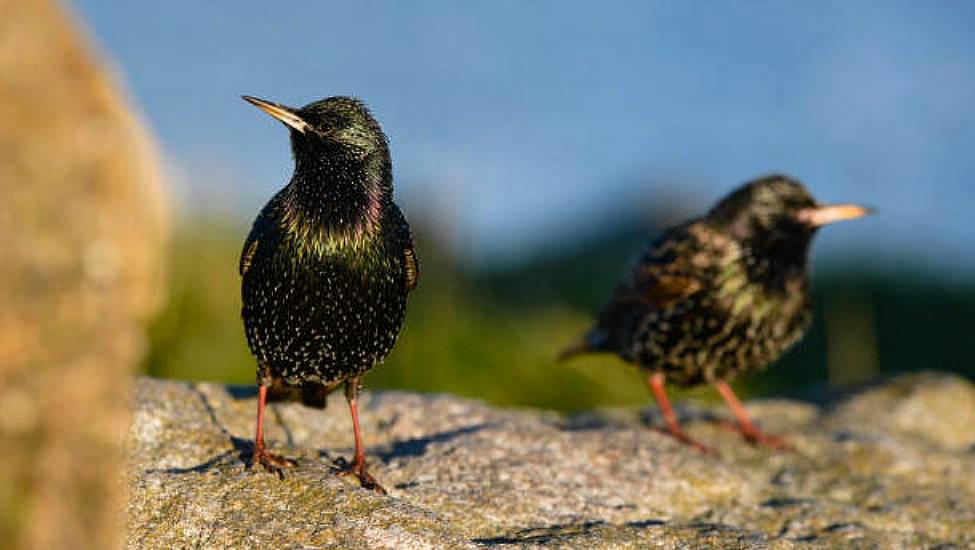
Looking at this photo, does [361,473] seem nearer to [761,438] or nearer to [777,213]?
[761,438]

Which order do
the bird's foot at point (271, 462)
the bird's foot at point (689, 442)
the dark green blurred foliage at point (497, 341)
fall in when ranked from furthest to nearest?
the dark green blurred foliage at point (497, 341), the bird's foot at point (689, 442), the bird's foot at point (271, 462)

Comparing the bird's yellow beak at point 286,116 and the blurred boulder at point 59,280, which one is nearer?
the blurred boulder at point 59,280

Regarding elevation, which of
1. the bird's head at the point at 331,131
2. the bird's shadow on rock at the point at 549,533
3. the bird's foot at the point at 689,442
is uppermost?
the bird's head at the point at 331,131

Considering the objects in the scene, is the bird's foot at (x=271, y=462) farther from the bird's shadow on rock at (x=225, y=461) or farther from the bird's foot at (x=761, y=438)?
the bird's foot at (x=761, y=438)

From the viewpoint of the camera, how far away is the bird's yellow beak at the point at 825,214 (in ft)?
21.4

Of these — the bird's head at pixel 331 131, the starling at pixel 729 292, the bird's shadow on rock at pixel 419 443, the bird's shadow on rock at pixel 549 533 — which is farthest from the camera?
the starling at pixel 729 292

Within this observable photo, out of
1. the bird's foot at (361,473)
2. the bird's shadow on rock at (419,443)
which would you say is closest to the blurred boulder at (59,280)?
the bird's foot at (361,473)

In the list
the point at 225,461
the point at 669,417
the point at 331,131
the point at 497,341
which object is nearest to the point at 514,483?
the point at 225,461

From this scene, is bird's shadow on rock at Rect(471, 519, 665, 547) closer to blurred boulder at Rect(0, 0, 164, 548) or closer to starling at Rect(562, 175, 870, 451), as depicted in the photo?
blurred boulder at Rect(0, 0, 164, 548)

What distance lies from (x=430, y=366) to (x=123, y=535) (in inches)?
209

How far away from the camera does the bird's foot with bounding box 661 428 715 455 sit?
232 inches

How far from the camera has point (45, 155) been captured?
209 centimetres

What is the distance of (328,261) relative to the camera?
13.3 feet

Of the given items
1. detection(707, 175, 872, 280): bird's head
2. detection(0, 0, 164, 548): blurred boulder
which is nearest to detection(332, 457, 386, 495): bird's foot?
detection(0, 0, 164, 548): blurred boulder
